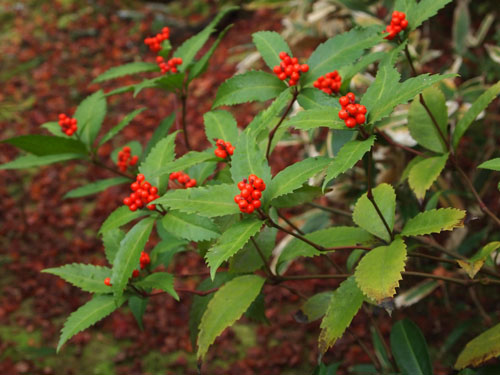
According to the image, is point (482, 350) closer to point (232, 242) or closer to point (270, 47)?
point (232, 242)

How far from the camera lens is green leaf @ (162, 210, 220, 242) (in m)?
1.22

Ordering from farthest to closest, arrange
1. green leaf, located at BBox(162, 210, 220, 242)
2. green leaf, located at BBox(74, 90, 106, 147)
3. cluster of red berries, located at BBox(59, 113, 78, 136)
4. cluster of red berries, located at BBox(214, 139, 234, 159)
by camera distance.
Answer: green leaf, located at BBox(74, 90, 106, 147) → cluster of red berries, located at BBox(59, 113, 78, 136) → cluster of red berries, located at BBox(214, 139, 234, 159) → green leaf, located at BBox(162, 210, 220, 242)

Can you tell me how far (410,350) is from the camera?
5.34ft

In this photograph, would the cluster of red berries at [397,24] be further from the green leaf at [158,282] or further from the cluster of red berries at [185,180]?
the green leaf at [158,282]

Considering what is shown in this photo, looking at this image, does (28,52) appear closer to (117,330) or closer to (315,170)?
(117,330)

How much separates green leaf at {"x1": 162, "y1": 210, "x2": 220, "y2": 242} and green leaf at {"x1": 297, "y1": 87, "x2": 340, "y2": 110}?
1.26 ft

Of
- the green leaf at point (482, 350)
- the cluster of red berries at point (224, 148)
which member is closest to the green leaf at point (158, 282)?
the cluster of red berries at point (224, 148)

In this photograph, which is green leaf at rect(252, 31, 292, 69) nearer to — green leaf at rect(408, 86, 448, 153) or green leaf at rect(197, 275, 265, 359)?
green leaf at rect(408, 86, 448, 153)

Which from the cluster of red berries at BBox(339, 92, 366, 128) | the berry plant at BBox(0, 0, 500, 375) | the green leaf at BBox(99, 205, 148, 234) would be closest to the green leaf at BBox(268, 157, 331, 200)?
the berry plant at BBox(0, 0, 500, 375)

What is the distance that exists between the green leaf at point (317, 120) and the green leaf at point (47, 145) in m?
0.89

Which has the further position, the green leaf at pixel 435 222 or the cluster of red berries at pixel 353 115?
the green leaf at pixel 435 222

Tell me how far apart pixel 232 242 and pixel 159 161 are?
1.33ft

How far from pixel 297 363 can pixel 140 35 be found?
5.37 metres

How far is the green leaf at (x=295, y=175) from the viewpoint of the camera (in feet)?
3.65
